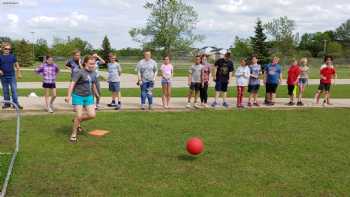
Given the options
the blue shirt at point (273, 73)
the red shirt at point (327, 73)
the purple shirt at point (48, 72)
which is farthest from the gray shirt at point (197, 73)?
the red shirt at point (327, 73)

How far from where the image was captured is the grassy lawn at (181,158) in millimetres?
5801

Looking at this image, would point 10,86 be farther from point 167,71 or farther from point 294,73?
point 294,73

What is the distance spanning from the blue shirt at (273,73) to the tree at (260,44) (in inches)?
1496

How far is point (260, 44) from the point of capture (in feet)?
170

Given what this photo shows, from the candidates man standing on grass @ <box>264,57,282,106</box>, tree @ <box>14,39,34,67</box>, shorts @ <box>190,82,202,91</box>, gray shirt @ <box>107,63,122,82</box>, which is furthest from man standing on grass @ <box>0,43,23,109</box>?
tree @ <box>14,39,34,67</box>

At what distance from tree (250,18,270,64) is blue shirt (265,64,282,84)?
3800cm

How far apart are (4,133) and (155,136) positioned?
340cm

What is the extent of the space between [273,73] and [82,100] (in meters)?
7.83

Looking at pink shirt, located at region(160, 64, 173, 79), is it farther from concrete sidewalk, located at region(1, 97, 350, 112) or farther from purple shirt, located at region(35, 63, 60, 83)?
purple shirt, located at region(35, 63, 60, 83)

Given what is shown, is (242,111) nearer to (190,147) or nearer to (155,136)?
(155,136)

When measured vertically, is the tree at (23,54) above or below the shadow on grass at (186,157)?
above

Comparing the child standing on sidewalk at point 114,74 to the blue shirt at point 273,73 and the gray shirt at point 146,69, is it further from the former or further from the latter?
the blue shirt at point 273,73

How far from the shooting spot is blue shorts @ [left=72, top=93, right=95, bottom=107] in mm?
8367

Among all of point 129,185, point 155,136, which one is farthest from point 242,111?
point 129,185
